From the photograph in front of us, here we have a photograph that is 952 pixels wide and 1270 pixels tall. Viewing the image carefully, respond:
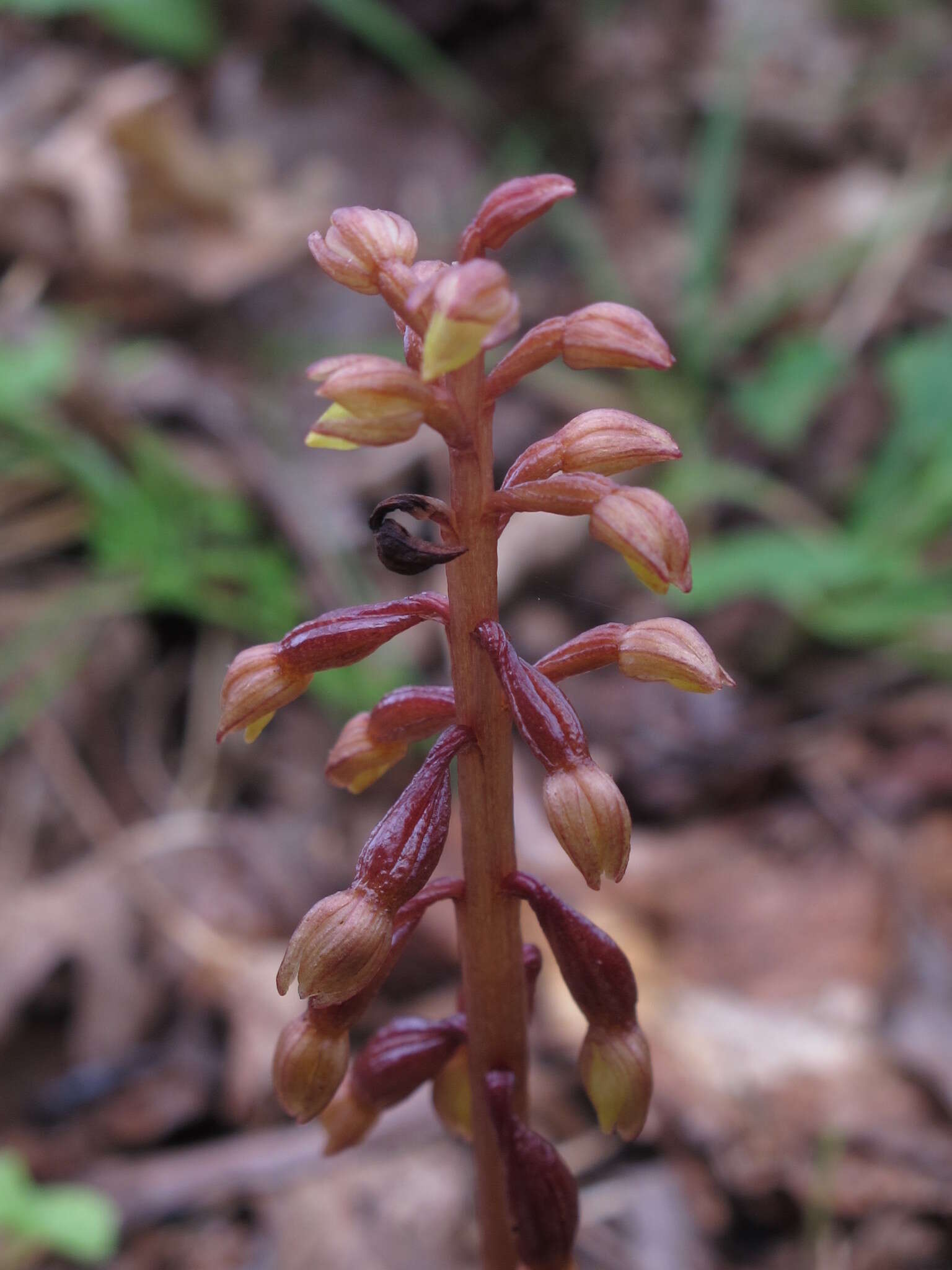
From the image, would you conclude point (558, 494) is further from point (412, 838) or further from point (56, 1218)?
point (56, 1218)

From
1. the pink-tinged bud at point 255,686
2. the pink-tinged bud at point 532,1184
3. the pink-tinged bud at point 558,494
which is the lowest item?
the pink-tinged bud at point 532,1184

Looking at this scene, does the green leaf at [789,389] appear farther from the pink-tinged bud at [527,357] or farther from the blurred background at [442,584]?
the pink-tinged bud at [527,357]

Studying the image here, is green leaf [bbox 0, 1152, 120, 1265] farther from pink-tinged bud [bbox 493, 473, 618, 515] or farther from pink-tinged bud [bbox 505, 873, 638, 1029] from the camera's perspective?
pink-tinged bud [bbox 493, 473, 618, 515]

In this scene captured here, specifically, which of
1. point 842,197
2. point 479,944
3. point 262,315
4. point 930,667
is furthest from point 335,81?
point 479,944

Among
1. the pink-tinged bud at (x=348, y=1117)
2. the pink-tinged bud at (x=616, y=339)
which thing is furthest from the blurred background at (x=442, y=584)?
the pink-tinged bud at (x=616, y=339)

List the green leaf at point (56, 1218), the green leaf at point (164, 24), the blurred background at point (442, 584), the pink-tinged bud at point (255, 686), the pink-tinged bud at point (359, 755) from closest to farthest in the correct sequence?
the pink-tinged bud at point (255, 686) < the pink-tinged bud at point (359, 755) < the green leaf at point (56, 1218) < the blurred background at point (442, 584) < the green leaf at point (164, 24)

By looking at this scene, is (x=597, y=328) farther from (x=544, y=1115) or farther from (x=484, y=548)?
(x=544, y=1115)
